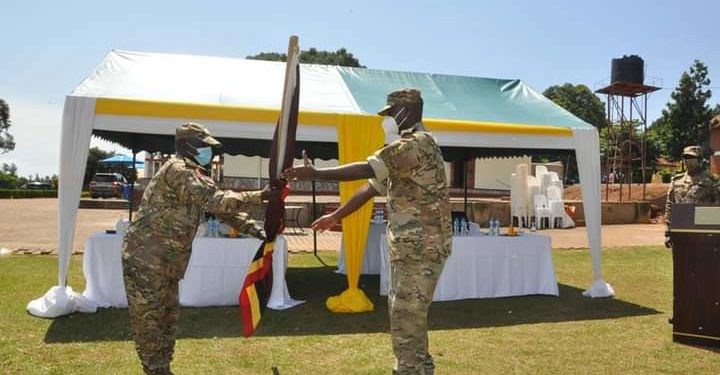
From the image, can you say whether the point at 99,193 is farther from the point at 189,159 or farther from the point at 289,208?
the point at 189,159

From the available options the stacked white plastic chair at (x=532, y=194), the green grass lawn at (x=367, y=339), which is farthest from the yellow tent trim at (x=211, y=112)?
the stacked white plastic chair at (x=532, y=194)

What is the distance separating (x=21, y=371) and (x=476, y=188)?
2966 centimetres

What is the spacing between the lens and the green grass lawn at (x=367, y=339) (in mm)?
4547

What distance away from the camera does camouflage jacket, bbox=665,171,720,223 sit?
6883 mm

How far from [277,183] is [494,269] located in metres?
5.04

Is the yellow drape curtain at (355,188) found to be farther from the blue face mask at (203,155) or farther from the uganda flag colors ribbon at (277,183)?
the blue face mask at (203,155)

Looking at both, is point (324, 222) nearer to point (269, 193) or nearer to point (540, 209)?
point (269, 193)

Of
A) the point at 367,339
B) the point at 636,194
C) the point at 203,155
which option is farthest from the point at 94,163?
the point at 203,155

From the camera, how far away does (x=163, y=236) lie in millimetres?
3217

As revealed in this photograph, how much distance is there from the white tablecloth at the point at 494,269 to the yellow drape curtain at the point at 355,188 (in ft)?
1.65

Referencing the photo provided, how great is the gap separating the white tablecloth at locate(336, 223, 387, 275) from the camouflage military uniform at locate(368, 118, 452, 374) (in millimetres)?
6017

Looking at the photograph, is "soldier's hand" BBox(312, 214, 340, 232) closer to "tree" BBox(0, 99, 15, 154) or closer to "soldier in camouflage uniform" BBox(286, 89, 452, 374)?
"soldier in camouflage uniform" BBox(286, 89, 452, 374)

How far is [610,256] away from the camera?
38.6ft

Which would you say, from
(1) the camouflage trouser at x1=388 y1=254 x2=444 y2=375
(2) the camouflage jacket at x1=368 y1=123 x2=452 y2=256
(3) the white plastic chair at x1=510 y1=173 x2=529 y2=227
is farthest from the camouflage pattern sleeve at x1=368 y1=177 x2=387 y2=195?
(3) the white plastic chair at x1=510 y1=173 x2=529 y2=227
